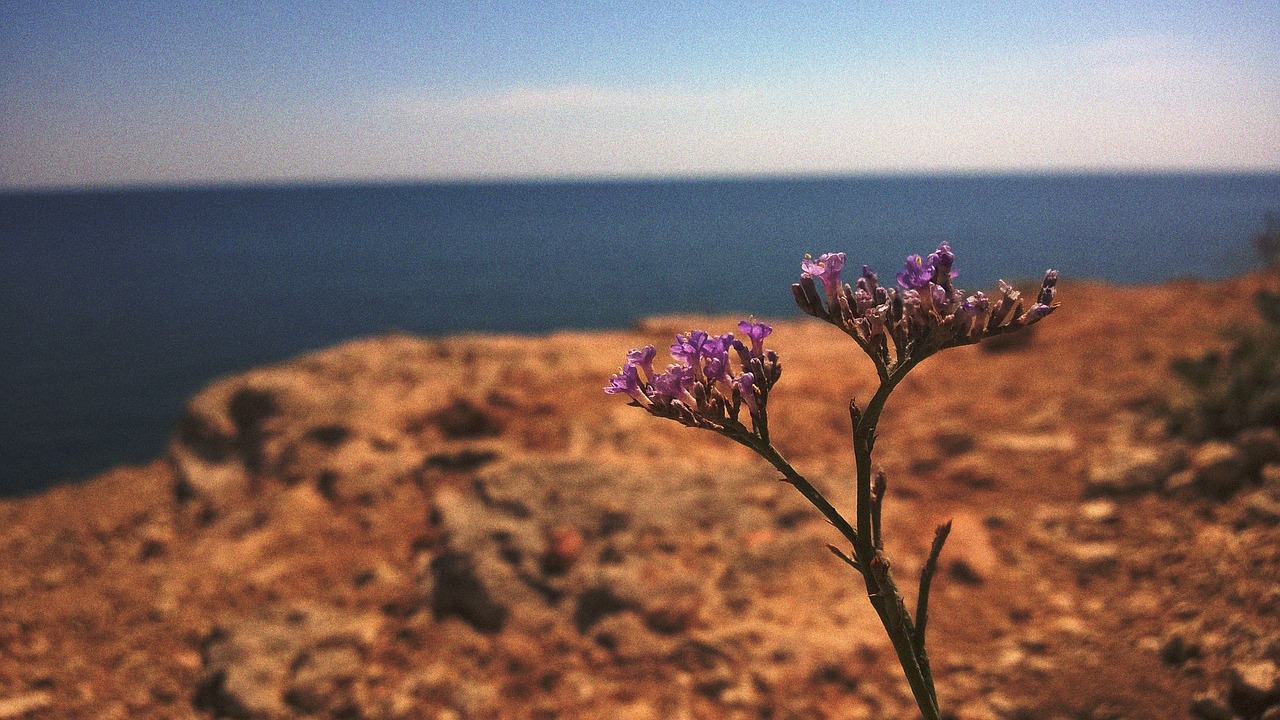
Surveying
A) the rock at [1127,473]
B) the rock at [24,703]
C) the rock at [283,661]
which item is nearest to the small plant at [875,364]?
the rock at [283,661]

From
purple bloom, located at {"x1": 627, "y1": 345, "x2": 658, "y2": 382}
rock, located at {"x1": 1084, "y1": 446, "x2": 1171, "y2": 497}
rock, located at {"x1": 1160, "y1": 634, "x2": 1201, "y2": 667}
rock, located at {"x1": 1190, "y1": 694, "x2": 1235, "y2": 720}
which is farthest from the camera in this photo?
rock, located at {"x1": 1084, "y1": 446, "x2": 1171, "y2": 497}

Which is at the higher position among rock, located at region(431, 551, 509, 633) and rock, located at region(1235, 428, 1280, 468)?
rock, located at region(1235, 428, 1280, 468)

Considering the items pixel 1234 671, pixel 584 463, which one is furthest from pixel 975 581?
pixel 584 463

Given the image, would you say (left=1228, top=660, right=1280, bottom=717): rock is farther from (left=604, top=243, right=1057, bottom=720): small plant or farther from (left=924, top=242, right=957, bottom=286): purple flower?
(left=924, top=242, right=957, bottom=286): purple flower

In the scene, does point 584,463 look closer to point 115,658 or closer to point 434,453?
point 434,453

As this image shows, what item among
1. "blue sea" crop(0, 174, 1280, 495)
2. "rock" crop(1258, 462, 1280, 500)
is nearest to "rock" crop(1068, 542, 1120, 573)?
"rock" crop(1258, 462, 1280, 500)

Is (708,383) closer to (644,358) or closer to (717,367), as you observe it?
(717,367)

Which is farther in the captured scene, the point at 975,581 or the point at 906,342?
the point at 975,581
